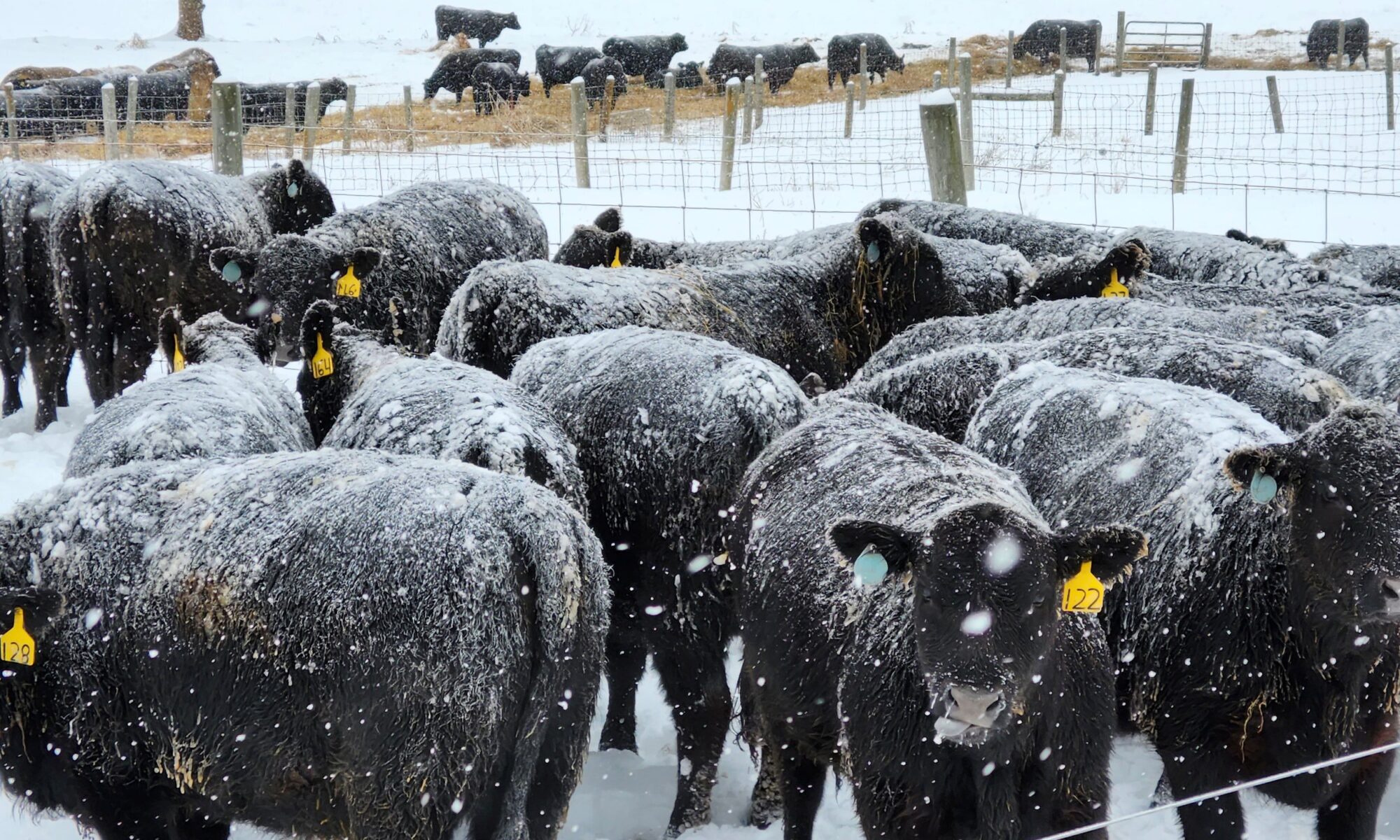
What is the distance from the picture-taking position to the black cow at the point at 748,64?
2967cm

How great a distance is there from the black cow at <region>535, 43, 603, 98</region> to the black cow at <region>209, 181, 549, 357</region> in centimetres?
2126

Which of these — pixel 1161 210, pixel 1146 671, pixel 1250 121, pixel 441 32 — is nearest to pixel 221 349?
pixel 1146 671

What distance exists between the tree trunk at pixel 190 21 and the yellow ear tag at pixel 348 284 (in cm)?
3435

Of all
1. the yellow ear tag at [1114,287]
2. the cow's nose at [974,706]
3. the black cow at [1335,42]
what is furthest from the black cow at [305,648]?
the black cow at [1335,42]

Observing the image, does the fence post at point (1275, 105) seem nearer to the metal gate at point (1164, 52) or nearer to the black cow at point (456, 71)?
the metal gate at point (1164, 52)

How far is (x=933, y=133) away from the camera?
1005 cm

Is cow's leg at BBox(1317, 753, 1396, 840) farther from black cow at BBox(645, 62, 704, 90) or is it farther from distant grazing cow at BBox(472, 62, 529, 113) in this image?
black cow at BBox(645, 62, 704, 90)

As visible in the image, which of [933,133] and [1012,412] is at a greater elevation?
[933,133]

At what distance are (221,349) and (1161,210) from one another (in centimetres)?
960

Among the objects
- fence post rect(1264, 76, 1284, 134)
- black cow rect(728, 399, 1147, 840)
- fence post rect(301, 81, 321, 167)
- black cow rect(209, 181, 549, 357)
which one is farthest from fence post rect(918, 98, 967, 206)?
fence post rect(1264, 76, 1284, 134)

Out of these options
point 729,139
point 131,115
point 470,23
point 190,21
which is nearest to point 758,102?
point 729,139

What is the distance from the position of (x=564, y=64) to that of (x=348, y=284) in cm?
2355

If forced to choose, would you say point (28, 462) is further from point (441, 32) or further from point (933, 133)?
point (441, 32)

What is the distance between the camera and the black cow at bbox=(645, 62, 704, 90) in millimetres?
30016
